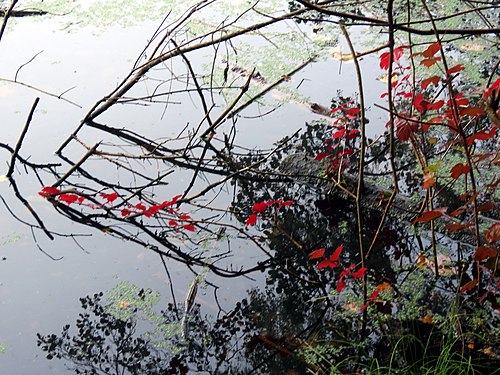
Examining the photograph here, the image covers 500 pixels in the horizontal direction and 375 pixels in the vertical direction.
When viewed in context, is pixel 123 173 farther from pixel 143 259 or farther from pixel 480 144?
pixel 480 144

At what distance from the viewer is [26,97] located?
13.9ft

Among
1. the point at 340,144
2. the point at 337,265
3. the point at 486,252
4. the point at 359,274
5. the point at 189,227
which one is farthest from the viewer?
the point at 340,144

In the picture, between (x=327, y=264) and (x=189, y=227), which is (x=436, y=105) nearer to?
(x=327, y=264)

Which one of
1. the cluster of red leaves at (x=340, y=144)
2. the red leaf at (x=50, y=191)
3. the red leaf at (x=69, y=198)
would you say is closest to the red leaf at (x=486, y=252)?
the cluster of red leaves at (x=340, y=144)

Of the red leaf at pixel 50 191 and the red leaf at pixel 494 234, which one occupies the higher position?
the red leaf at pixel 50 191

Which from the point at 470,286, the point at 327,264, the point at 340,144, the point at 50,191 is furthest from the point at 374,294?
the point at 50,191

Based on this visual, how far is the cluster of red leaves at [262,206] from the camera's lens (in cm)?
293

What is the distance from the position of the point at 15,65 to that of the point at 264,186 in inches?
91.6

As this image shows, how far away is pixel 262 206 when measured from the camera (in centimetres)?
294

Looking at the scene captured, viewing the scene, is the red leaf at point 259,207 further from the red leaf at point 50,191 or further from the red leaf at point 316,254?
the red leaf at point 50,191

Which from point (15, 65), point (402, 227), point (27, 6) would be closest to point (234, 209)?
point (402, 227)

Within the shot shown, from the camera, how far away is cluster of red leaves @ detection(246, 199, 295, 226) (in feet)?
9.62

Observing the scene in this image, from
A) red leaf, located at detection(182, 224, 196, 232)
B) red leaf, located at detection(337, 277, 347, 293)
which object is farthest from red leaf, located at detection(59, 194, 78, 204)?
red leaf, located at detection(337, 277, 347, 293)

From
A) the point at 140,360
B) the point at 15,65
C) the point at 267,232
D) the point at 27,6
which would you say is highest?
the point at 27,6
